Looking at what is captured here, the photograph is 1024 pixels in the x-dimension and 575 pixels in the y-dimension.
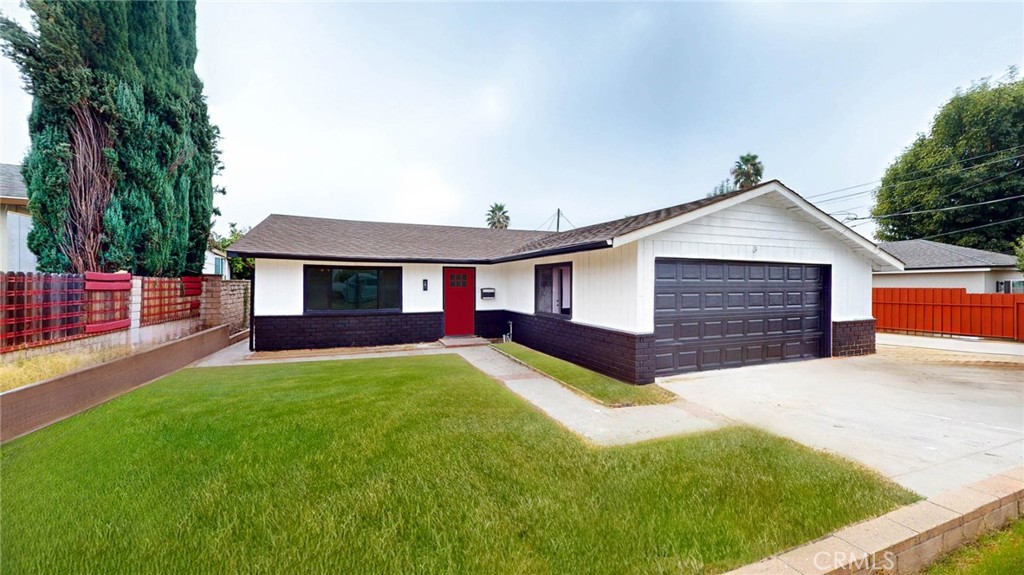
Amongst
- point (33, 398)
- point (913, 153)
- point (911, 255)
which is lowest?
point (33, 398)

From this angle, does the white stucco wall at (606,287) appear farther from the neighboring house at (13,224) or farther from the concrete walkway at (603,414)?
the neighboring house at (13,224)

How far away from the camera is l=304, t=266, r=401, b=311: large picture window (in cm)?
1004

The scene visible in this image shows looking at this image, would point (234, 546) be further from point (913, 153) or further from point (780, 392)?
point (913, 153)

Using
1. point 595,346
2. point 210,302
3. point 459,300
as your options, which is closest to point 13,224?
point 210,302

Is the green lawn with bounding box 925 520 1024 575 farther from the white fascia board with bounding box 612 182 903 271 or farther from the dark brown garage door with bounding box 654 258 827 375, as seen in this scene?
the white fascia board with bounding box 612 182 903 271

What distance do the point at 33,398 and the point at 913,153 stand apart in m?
40.6

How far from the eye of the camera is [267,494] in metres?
2.85

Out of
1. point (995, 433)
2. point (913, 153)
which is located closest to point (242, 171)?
point (995, 433)

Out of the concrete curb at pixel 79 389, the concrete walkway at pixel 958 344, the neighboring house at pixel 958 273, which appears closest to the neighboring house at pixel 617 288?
the concrete curb at pixel 79 389

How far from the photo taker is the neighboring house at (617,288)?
6.86 meters

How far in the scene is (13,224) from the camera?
32.2 ft

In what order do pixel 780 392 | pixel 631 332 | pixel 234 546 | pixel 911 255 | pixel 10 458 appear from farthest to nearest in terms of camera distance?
pixel 911 255 → pixel 631 332 → pixel 780 392 → pixel 10 458 → pixel 234 546

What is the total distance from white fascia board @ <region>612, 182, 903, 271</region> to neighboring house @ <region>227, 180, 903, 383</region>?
3cm

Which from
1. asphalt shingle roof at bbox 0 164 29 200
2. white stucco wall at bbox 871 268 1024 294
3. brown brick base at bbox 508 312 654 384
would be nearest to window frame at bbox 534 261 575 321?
brown brick base at bbox 508 312 654 384
